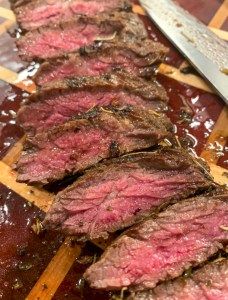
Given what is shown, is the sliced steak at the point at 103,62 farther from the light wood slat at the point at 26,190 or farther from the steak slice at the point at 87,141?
the light wood slat at the point at 26,190

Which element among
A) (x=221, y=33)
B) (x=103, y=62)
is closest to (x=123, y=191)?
(x=103, y=62)

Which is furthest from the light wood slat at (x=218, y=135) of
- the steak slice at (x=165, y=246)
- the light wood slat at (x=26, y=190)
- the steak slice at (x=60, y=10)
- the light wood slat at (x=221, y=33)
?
the steak slice at (x=60, y=10)

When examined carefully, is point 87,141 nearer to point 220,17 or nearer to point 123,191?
point 123,191

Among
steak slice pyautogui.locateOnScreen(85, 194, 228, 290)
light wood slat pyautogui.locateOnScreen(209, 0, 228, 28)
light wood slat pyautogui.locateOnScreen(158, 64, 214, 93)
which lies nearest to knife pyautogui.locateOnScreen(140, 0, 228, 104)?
light wood slat pyautogui.locateOnScreen(158, 64, 214, 93)

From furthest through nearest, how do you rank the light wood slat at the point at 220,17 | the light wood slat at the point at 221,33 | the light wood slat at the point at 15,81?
the light wood slat at the point at 220,17 → the light wood slat at the point at 221,33 → the light wood slat at the point at 15,81

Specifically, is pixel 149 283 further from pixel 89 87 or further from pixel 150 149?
pixel 89 87

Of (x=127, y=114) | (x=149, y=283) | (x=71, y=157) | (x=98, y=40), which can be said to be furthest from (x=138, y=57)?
(x=149, y=283)

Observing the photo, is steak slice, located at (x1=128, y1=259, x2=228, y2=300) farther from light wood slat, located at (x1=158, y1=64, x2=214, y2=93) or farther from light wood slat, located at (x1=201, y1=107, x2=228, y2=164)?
light wood slat, located at (x1=158, y1=64, x2=214, y2=93)

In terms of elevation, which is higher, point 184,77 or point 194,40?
point 194,40
